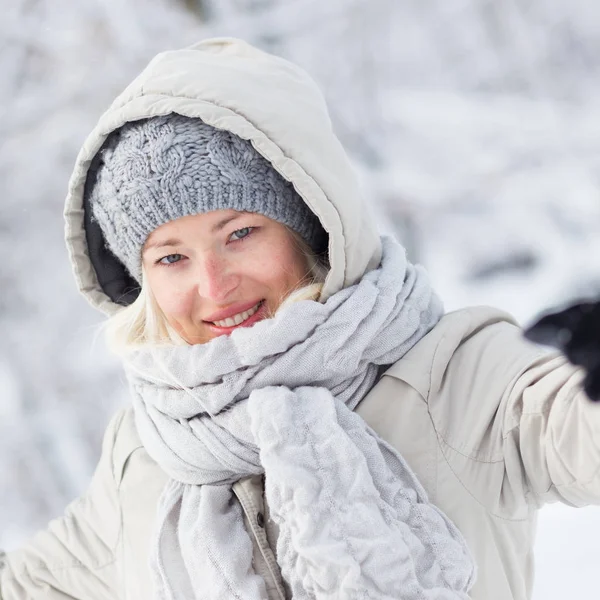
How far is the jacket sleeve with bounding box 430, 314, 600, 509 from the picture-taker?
941mm

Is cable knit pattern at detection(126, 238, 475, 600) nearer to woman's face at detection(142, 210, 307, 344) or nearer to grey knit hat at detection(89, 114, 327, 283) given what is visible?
woman's face at detection(142, 210, 307, 344)

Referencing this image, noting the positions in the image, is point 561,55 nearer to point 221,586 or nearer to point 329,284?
point 329,284

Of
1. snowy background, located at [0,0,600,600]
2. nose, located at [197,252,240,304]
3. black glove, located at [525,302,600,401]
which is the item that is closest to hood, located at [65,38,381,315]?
nose, located at [197,252,240,304]

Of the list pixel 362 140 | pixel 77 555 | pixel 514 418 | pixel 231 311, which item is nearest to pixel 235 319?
pixel 231 311

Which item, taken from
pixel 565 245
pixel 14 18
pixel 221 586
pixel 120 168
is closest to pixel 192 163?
pixel 120 168

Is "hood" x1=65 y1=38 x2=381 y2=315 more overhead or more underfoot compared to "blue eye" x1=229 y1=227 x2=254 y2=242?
more overhead

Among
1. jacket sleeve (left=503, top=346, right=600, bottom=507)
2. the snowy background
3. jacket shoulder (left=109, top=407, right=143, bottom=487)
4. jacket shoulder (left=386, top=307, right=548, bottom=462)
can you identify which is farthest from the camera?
the snowy background

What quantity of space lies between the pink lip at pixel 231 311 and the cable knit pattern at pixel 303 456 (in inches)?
2.5

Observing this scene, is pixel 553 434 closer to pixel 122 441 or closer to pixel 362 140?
pixel 122 441

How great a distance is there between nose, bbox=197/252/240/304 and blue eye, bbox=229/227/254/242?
0.12 ft

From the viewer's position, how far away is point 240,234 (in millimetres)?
1185

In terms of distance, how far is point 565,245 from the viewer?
225 cm

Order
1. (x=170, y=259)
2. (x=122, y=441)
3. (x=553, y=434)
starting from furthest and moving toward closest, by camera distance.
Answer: (x=122, y=441), (x=170, y=259), (x=553, y=434)

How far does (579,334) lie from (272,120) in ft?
1.76
